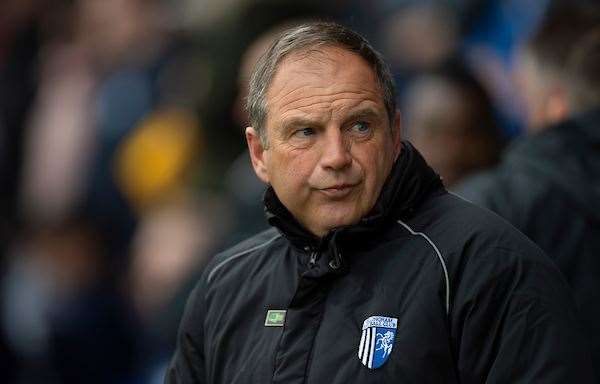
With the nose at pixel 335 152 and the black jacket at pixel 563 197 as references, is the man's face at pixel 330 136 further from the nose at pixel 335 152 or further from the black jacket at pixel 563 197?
the black jacket at pixel 563 197

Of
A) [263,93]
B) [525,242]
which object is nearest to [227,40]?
[263,93]

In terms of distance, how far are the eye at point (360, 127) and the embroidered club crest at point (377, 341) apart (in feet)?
1.57

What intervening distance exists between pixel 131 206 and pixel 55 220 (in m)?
0.53

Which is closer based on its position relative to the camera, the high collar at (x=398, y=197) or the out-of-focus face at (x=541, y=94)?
the high collar at (x=398, y=197)

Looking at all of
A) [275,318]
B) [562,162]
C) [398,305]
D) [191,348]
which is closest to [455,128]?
[562,162]

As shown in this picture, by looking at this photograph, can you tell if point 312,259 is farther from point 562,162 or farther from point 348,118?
point 562,162

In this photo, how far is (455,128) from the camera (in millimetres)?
5602

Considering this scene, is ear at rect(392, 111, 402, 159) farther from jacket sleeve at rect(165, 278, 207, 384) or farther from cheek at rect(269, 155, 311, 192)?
jacket sleeve at rect(165, 278, 207, 384)

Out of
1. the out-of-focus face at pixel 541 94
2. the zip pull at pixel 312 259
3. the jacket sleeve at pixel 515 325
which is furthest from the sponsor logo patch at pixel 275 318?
the out-of-focus face at pixel 541 94

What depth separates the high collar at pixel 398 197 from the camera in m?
3.20

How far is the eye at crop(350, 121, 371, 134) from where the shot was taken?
326 cm

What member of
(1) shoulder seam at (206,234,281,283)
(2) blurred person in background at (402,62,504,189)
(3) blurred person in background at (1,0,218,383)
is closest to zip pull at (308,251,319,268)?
(1) shoulder seam at (206,234,281,283)

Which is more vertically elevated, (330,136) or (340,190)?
(330,136)

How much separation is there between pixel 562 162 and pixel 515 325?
1.51 m
